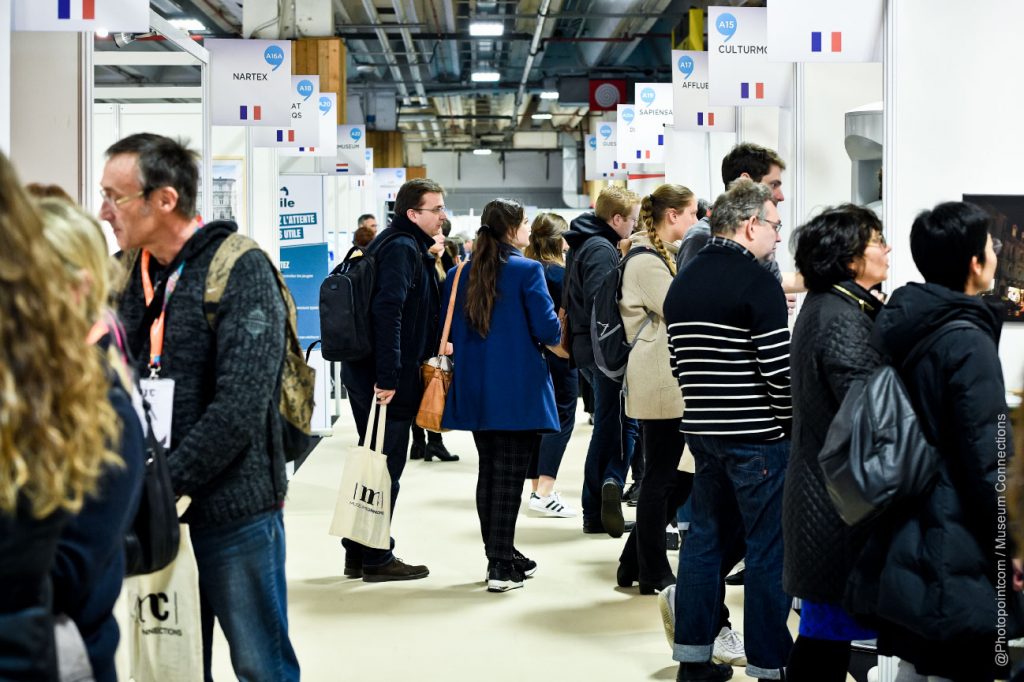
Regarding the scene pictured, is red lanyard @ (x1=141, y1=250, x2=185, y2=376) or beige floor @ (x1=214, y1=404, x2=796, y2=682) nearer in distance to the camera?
red lanyard @ (x1=141, y1=250, x2=185, y2=376)

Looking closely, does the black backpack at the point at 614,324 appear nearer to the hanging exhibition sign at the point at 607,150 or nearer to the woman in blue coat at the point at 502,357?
the woman in blue coat at the point at 502,357

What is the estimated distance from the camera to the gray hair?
3377 millimetres

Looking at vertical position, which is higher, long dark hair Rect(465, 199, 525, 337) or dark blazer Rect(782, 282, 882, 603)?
long dark hair Rect(465, 199, 525, 337)

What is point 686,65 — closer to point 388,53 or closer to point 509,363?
point 509,363

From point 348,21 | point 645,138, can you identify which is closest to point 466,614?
point 645,138

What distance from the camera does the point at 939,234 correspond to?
2494 mm

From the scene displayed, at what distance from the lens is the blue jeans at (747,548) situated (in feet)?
10.9

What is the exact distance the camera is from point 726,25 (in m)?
5.99

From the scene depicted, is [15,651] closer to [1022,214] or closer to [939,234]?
[939,234]

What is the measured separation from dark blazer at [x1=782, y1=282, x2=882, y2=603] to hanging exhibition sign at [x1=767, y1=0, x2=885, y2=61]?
1431mm

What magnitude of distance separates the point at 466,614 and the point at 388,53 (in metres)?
13.0

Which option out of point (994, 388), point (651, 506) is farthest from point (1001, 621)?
point (651, 506)

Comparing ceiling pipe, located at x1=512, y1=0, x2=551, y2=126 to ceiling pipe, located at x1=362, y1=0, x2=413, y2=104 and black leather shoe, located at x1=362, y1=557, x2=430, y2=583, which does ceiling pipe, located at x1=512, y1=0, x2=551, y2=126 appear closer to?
ceiling pipe, located at x1=362, y1=0, x2=413, y2=104

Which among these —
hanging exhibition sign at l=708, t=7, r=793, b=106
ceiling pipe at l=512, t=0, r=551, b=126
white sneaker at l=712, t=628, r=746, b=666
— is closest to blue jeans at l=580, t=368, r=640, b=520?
hanging exhibition sign at l=708, t=7, r=793, b=106
